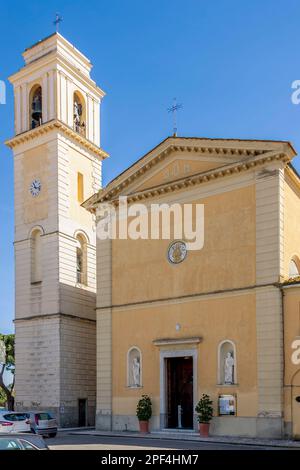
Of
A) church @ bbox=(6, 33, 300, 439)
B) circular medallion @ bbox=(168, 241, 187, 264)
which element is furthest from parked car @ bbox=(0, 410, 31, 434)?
circular medallion @ bbox=(168, 241, 187, 264)

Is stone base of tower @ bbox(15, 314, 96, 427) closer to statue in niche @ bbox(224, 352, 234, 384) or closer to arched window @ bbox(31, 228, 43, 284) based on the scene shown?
arched window @ bbox(31, 228, 43, 284)

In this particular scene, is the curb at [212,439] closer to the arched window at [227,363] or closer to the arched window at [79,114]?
the arched window at [227,363]

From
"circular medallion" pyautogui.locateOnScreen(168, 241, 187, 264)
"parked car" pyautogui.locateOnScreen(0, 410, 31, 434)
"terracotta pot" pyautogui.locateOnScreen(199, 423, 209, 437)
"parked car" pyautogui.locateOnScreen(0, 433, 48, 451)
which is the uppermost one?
"circular medallion" pyautogui.locateOnScreen(168, 241, 187, 264)

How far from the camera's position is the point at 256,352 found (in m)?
22.5

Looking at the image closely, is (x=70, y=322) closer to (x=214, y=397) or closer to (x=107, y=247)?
(x=107, y=247)

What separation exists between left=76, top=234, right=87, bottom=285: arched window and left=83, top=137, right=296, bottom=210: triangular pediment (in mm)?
3545

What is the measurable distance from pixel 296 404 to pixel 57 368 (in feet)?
39.9

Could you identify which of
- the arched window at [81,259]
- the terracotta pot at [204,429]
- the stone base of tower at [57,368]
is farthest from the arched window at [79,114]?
the terracotta pot at [204,429]

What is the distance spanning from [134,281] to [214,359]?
16.8 feet

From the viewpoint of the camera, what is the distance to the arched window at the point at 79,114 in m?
33.5

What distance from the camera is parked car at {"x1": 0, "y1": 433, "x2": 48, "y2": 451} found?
30.9 feet
